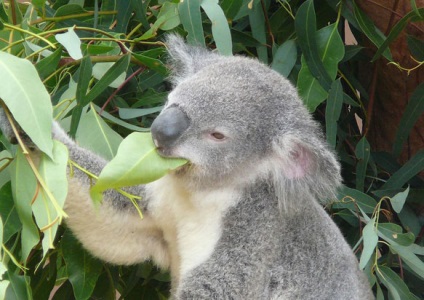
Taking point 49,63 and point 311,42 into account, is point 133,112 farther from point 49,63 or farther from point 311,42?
point 311,42

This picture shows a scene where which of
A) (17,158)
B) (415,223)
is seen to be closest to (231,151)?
(17,158)

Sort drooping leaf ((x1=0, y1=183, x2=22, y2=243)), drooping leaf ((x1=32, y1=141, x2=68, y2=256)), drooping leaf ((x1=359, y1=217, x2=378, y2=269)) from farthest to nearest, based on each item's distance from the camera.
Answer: drooping leaf ((x1=359, y1=217, x2=378, y2=269)) < drooping leaf ((x1=0, y1=183, x2=22, y2=243)) < drooping leaf ((x1=32, y1=141, x2=68, y2=256))

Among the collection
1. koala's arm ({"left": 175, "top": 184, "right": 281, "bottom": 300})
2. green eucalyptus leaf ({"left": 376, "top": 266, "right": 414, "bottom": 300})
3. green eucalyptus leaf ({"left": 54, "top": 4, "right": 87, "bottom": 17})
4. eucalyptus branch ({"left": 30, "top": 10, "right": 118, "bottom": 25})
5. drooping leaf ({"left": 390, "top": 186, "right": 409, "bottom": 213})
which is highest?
green eucalyptus leaf ({"left": 54, "top": 4, "right": 87, "bottom": 17})

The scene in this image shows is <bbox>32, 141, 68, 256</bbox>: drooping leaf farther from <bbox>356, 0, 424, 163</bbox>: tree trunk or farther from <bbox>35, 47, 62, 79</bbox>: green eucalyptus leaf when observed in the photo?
<bbox>356, 0, 424, 163</bbox>: tree trunk

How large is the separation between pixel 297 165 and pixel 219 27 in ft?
1.97

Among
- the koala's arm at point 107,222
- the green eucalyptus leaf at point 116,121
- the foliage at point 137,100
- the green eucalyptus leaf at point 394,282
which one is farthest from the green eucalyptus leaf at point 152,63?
the green eucalyptus leaf at point 394,282

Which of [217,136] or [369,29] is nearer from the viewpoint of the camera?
[217,136]

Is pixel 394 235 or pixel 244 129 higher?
pixel 244 129

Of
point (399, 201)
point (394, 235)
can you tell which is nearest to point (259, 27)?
point (399, 201)

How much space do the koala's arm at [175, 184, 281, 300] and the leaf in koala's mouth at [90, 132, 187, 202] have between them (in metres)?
0.32

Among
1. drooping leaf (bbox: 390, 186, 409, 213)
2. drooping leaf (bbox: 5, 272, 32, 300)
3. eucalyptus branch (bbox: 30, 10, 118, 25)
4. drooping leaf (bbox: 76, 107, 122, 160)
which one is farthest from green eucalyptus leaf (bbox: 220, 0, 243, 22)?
drooping leaf (bbox: 5, 272, 32, 300)

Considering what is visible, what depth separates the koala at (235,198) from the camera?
2.40 meters

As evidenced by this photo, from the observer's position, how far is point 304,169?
8.23ft

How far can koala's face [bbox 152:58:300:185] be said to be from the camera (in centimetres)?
230
